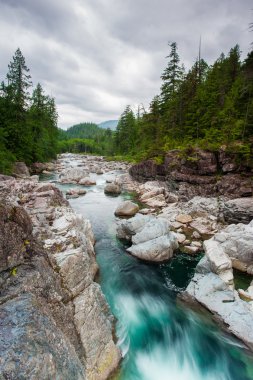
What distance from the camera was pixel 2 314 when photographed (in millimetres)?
3406

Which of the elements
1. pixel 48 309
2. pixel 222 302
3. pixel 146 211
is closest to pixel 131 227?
pixel 146 211

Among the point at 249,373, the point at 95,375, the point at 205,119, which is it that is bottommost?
the point at 249,373

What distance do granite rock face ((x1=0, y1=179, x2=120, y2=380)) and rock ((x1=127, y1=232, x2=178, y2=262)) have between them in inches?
178

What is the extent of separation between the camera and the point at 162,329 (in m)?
7.40

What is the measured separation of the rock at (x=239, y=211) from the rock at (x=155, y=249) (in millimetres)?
6162

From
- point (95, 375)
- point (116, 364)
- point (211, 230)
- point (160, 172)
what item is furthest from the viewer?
point (160, 172)

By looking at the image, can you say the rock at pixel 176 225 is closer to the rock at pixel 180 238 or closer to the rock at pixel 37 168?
the rock at pixel 180 238

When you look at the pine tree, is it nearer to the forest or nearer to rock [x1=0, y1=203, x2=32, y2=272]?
the forest

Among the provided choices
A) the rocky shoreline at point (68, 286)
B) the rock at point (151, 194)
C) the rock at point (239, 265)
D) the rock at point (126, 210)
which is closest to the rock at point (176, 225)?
the rocky shoreline at point (68, 286)

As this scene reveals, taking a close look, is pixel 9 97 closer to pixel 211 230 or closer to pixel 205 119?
pixel 205 119

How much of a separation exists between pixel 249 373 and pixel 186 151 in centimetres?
2003

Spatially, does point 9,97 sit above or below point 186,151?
above

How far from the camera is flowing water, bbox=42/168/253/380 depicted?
6047mm

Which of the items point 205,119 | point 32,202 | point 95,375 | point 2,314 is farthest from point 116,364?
point 205,119
